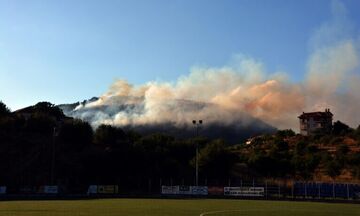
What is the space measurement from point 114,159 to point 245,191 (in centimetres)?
3988

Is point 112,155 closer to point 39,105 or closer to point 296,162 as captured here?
point 296,162

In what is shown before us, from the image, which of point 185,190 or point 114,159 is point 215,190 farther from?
point 114,159

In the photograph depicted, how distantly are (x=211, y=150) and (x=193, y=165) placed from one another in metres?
5.11

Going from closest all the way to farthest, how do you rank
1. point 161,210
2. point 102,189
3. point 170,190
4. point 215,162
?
point 161,210 → point 170,190 → point 102,189 → point 215,162

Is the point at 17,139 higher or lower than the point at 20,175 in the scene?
higher

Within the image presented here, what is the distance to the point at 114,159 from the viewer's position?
10719cm

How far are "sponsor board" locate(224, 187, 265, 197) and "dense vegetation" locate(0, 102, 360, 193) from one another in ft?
66.2

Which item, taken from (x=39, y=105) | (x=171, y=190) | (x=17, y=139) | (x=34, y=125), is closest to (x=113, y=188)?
(x=171, y=190)

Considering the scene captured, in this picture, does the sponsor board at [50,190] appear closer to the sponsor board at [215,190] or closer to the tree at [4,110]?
the sponsor board at [215,190]

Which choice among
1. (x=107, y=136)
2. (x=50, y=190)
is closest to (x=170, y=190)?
(x=50, y=190)

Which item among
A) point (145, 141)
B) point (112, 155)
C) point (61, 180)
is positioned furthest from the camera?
point (145, 141)

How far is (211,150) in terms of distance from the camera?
374 feet

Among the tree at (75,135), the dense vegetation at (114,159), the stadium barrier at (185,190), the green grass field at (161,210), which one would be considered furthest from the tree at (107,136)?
the green grass field at (161,210)

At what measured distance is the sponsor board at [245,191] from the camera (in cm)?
7362
